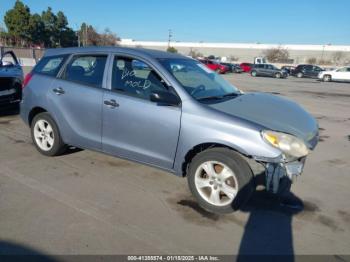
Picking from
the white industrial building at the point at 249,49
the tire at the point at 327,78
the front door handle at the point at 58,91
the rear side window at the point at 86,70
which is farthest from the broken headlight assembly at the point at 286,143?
the white industrial building at the point at 249,49

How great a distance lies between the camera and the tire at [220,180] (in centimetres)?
369

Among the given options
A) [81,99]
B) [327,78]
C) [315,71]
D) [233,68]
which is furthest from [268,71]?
[81,99]

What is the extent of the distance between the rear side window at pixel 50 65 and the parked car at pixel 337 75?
3544 centimetres

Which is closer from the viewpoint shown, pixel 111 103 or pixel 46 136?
pixel 111 103

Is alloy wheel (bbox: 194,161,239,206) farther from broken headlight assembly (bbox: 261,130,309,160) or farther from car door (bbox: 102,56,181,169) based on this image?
broken headlight assembly (bbox: 261,130,309,160)

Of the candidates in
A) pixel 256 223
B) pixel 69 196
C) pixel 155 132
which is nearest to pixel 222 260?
pixel 256 223

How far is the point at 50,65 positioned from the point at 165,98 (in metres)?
2.43

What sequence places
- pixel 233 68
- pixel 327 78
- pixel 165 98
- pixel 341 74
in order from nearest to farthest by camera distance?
1. pixel 165 98
2. pixel 341 74
3. pixel 327 78
4. pixel 233 68

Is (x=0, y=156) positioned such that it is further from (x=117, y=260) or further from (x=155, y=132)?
(x=117, y=260)

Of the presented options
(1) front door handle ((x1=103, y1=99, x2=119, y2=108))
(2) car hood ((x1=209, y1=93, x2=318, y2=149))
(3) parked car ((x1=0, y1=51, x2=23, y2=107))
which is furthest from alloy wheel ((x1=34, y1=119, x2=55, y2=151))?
(3) parked car ((x1=0, y1=51, x2=23, y2=107))

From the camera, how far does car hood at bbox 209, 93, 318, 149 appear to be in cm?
383

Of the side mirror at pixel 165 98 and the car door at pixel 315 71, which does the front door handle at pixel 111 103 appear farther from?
the car door at pixel 315 71

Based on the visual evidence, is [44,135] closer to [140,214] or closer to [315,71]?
[140,214]

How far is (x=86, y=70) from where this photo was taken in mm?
4984
